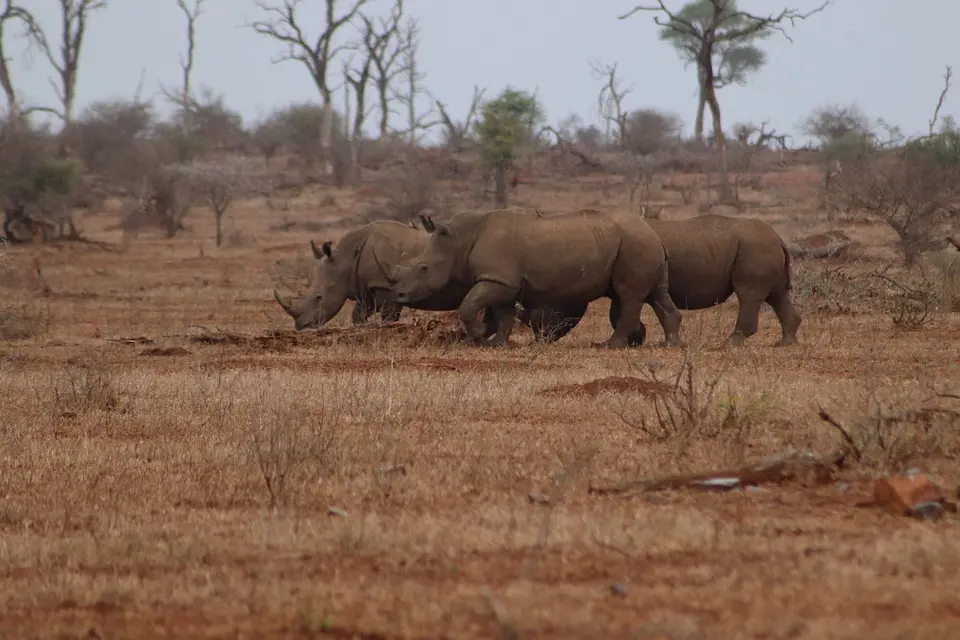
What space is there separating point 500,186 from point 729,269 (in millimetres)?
22782

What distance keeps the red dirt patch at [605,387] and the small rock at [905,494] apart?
145 inches

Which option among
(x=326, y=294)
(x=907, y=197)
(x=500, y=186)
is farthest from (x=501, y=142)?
(x=326, y=294)

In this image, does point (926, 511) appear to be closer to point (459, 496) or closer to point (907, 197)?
point (459, 496)

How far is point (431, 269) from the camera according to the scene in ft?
48.3

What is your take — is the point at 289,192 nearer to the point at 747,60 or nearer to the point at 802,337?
the point at 747,60

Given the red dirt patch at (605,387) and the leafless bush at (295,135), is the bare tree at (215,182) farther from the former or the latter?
the red dirt patch at (605,387)

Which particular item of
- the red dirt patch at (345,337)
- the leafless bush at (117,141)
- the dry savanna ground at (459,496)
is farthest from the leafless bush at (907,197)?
the leafless bush at (117,141)

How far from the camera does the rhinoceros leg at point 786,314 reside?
14484mm

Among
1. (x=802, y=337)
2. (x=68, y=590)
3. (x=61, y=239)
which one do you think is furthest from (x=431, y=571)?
(x=61, y=239)

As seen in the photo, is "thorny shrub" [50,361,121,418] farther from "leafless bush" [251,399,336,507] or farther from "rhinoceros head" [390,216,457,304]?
"rhinoceros head" [390,216,457,304]

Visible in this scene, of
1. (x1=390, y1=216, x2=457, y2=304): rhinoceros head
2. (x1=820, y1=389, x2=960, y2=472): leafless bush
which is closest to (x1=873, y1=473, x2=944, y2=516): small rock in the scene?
(x1=820, y1=389, x2=960, y2=472): leafless bush

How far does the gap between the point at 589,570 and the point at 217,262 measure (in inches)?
882

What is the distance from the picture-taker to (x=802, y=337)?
14.9 meters

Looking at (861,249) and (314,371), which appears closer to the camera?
(314,371)
